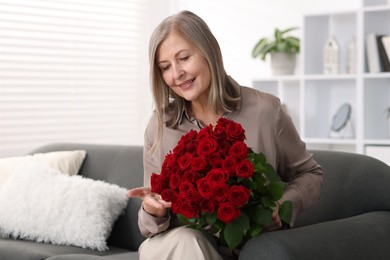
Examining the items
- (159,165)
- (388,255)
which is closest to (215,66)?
(159,165)

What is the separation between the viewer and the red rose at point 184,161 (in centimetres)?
209

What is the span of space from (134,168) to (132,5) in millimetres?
2301

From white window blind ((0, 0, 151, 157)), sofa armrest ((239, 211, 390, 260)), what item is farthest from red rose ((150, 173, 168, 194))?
white window blind ((0, 0, 151, 157))

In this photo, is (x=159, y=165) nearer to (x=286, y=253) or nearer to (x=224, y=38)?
(x=286, y=253)

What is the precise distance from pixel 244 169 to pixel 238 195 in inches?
2.9

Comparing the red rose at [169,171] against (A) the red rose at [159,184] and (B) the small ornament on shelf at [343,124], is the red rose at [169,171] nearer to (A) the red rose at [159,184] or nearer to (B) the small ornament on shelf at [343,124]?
(A) the red rose at [159,184]

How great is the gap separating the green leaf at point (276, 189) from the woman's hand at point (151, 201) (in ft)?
0.99

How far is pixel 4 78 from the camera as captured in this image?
4703mm

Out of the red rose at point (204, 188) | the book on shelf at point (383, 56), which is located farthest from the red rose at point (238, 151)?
the book on shelf at point (383, 56)

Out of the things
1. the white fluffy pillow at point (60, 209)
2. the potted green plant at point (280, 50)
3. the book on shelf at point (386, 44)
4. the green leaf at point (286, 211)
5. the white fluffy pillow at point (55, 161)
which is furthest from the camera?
the potted green plant at point (280, 50)

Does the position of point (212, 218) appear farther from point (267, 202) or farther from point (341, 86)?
point (341, 86)

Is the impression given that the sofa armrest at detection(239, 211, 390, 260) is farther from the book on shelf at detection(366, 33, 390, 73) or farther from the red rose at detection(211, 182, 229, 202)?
the book on shelf at detection(366, 33, 390, 73)

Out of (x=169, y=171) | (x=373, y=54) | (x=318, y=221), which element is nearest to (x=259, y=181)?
(x=169, y=171)

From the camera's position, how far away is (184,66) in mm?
2393
